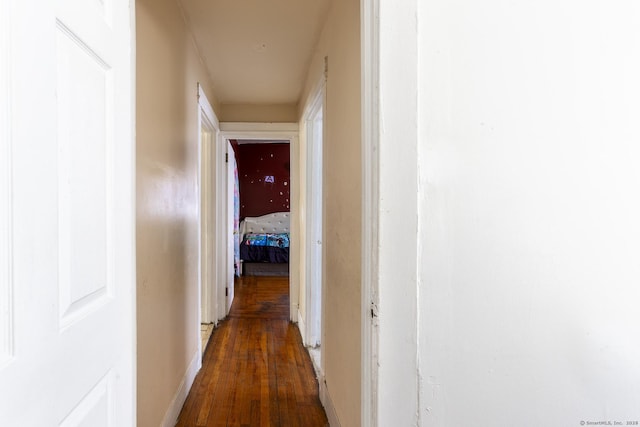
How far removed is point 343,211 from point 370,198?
0.72 metres

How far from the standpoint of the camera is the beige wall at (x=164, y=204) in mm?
1490

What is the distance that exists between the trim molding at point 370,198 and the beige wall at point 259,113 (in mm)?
2938

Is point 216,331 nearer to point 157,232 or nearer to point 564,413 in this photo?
point 157,232

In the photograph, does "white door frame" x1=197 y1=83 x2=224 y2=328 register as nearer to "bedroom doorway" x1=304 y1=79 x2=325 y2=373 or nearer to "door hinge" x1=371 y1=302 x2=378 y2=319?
"bedroom doorway" x1=304 y1=79 x2=325 y2=373

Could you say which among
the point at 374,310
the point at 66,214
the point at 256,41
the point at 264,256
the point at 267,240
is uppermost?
the point at 256,41

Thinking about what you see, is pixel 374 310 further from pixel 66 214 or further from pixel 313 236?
pixel 313 236

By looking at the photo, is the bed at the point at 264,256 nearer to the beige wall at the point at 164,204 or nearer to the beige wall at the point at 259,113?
the beige wall at the point at 259,113

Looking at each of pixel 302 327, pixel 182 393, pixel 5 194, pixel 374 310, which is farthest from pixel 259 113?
pixel 5 194

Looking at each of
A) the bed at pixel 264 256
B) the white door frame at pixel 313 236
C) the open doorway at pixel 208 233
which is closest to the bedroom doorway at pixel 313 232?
the white door frame at pixel 313 236

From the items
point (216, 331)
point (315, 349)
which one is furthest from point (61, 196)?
point (216, 331)

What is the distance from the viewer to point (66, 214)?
671 mm

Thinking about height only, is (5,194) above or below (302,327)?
above

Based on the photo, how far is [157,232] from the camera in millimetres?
1669

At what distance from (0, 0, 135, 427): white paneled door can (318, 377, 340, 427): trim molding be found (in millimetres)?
1125
